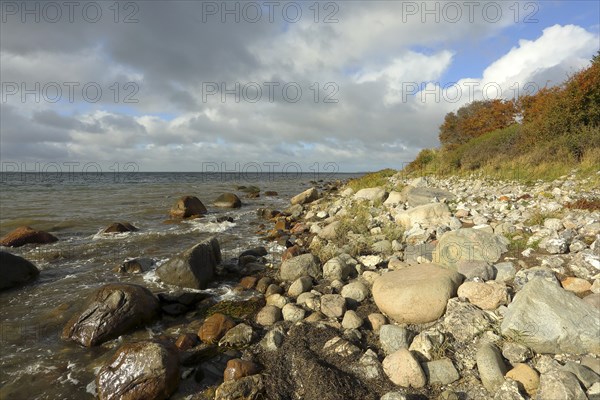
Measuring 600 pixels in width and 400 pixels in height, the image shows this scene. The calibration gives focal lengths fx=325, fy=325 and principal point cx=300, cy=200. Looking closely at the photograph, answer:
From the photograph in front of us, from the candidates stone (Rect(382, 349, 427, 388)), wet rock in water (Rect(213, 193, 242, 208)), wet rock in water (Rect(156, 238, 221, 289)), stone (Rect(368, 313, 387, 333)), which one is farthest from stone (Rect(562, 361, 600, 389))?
wet rock in water (Rect(213, 193, 242, 208))

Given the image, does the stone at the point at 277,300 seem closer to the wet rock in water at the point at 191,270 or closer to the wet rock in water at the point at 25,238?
the wet rock in water at the point at 191,270

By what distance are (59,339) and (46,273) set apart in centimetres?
391

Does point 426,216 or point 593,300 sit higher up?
point 426,216

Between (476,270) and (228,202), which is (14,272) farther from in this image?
(228,202)

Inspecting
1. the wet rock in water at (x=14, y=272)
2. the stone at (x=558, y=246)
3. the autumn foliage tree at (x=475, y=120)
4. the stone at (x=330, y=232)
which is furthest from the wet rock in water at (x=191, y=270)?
the autumn foliage tree at (x=475, y=120)

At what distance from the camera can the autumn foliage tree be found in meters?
28.7

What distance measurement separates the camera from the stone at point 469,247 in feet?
19.8

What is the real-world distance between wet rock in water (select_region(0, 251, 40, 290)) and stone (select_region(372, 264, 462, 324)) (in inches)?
315

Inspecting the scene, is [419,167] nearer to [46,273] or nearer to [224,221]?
[224,221]

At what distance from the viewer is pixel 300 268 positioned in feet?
24.2

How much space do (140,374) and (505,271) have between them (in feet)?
18.2

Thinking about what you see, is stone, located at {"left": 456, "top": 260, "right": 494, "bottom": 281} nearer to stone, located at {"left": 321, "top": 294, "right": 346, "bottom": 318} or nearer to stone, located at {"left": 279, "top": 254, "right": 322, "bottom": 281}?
stone, located at {"left": 321, "top": 294, "right": 346, "bottom": 318}

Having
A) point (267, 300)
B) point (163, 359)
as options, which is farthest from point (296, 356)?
point (267, 300)

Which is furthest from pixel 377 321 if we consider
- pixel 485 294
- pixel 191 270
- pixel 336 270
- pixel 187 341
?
pixel 191 270
